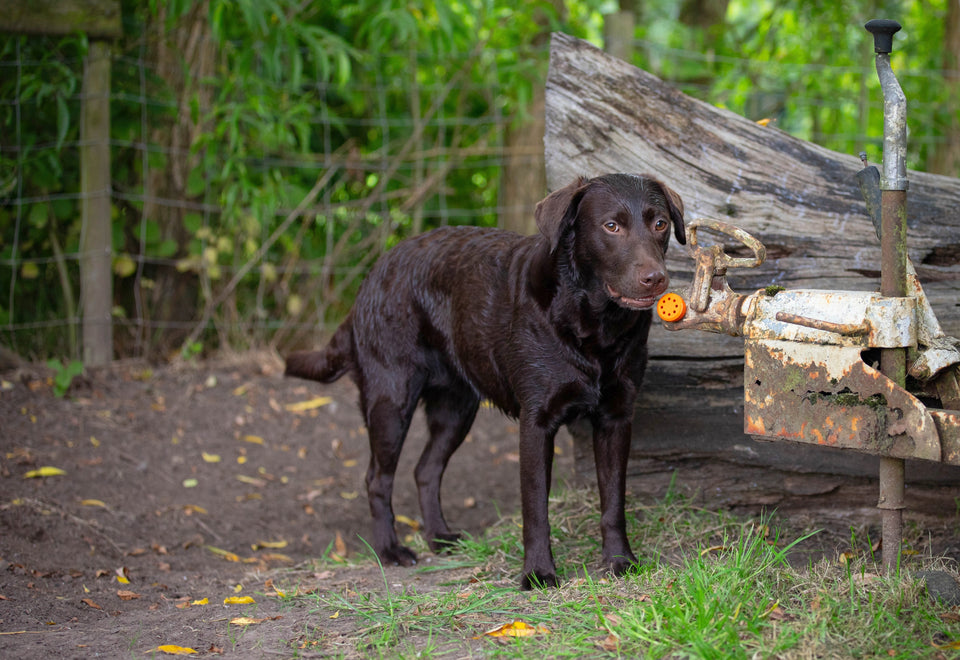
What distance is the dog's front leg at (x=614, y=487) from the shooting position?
327 cm

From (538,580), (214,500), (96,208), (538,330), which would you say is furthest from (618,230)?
(96,208)

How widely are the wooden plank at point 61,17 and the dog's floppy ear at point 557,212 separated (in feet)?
11.9

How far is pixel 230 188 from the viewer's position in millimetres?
5875

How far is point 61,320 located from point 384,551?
3149 mm

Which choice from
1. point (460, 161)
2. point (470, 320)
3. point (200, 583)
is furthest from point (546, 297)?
point (460, 161)

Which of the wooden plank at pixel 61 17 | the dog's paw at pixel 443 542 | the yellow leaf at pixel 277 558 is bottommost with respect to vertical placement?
the yellow leaf at pixel 277 558

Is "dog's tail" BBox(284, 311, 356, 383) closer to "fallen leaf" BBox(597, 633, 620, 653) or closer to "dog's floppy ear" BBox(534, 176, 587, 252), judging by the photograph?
"dog's floppy ear" BBox(534, 176, 587, 252)

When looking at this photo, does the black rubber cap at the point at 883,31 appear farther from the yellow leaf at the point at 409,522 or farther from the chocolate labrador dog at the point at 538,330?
the yellow leaf at the point at 409,522

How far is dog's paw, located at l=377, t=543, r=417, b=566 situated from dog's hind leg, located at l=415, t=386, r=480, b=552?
0.77 feet

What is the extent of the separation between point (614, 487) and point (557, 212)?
1031 mm

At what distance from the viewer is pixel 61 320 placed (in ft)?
19.1

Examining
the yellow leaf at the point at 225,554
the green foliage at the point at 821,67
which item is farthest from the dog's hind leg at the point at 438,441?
the green foliage at the point at 821,67

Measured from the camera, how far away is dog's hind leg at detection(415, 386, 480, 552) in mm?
4191

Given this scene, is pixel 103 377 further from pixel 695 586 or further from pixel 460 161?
pixel 695 586
